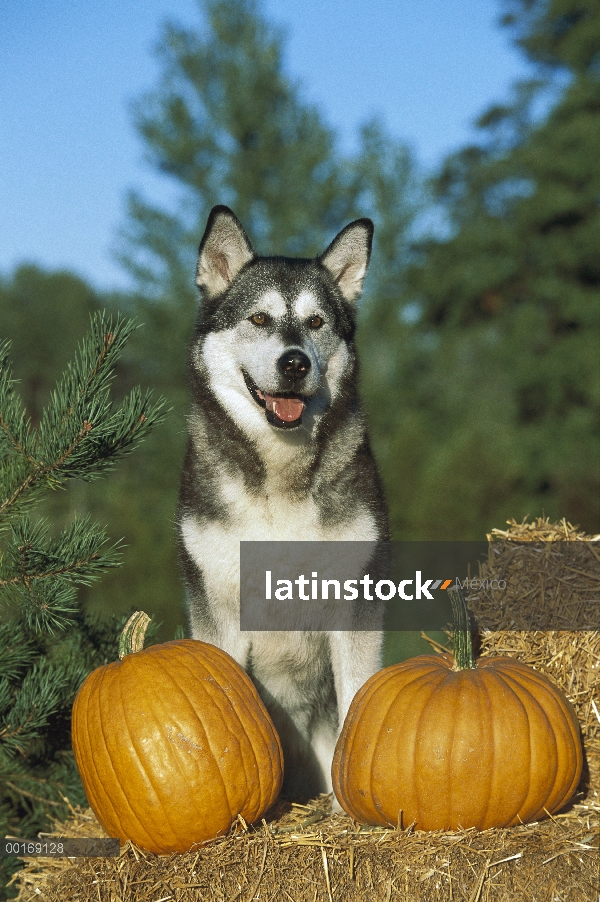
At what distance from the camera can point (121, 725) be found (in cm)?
310

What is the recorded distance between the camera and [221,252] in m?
4.10

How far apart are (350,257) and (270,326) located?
600 millimetres

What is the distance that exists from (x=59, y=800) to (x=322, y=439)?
203 cm

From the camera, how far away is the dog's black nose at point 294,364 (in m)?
3.69

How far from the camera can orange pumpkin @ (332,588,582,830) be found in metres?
3.06

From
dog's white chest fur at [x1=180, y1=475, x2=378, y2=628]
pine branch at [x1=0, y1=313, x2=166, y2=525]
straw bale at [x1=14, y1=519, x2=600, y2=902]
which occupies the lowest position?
straw bale at [x1=14, y1=519, x2=600, y2=902]

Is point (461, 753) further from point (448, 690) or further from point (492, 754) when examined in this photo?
point (448, 690)

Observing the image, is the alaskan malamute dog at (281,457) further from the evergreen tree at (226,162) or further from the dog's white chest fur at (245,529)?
the evergreen tree at (226,162)

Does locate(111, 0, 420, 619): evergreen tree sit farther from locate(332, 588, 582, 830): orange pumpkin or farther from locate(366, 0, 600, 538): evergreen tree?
locate(332, 588, 582, 830): orange pumpkin

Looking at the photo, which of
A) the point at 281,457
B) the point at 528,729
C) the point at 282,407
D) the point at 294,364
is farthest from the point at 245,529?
the point at 528,729

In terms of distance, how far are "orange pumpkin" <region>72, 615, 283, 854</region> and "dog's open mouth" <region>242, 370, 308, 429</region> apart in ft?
3.56

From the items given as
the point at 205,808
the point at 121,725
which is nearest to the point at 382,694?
the point at 205,808

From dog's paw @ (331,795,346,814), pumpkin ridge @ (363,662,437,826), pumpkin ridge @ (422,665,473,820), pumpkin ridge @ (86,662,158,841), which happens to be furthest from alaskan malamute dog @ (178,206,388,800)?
pumpkin ridge @ (86,662,158,841)

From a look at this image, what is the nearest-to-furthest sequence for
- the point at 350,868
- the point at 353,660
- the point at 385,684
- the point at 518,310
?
1. the point at 350,868
2. the point at 385,684
3. the point at 353,660
4. the point at 518,310
